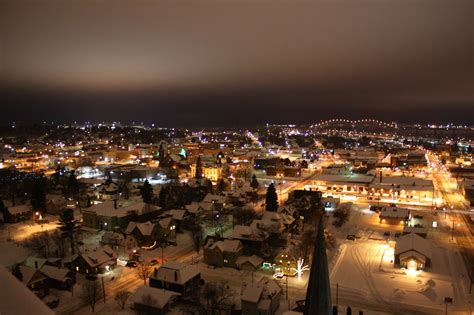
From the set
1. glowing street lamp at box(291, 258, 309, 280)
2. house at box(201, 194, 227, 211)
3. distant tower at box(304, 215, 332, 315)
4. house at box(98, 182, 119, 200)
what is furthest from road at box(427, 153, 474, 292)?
house at box(98, 182, 119, 200)

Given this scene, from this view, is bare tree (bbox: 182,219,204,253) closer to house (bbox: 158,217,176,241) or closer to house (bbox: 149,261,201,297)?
house (bbox: 158,217,176,241)

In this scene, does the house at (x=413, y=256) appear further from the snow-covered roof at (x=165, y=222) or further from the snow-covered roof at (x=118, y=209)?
the snow-covered roof at (x=118, y=209)

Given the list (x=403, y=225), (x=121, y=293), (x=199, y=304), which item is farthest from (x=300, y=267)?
(x=403, y=225)

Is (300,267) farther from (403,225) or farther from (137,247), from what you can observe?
(403,225)

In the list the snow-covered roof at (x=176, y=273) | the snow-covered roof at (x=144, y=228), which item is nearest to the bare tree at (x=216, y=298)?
the snow-covered roof at (x=176, y=273)

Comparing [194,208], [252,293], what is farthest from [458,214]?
[252,293]

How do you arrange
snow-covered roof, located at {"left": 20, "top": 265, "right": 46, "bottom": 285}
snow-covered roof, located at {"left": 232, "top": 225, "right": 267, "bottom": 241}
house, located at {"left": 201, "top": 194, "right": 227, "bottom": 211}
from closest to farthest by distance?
snow-covered roof, located at {"left": 20, "top": 265, "right": 46, "bottom": 285} → snow-covered roof, located at {"left": 232, "top": 225, "right": 267, "bottom": 241} → house, located at {"left": 201, "top": 194, "right": 227, "bottom": 211}

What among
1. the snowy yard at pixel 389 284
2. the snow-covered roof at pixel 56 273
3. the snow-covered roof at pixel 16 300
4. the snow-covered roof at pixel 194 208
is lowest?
the snowy yard at pixel 389 284
